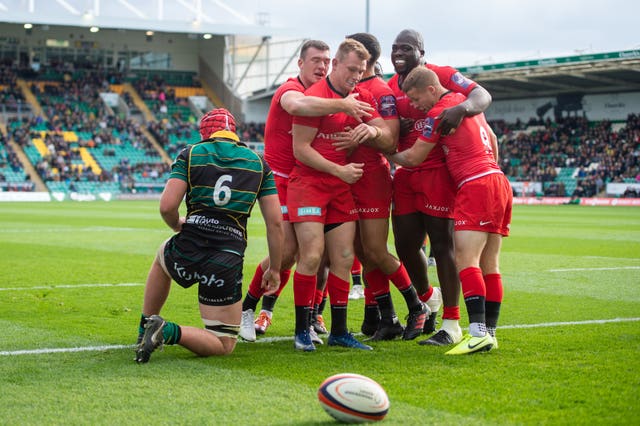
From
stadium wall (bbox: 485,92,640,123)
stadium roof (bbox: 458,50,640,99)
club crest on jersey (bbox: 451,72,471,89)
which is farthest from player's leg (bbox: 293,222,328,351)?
stadium wall (bbox: 485,92,640,123)

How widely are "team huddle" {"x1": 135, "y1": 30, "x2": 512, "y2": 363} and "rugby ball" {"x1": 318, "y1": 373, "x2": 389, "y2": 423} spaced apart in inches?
70.4

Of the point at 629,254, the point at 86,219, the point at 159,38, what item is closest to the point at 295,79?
the point at 629,254

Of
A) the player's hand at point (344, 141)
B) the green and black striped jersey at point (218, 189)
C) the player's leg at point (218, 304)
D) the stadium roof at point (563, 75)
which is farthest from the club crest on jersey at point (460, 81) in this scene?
the stadium roof at point (563, 75)

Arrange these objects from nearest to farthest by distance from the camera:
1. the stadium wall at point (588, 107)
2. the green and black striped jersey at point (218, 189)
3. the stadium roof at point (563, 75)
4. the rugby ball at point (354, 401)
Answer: the rugby ball at point (354, 401), the green and black striped jersey at point (218, 189), the stadium roof at point (563, 75), the stadium wall at point (588, 107)

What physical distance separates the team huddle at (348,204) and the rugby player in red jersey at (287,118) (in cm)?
1

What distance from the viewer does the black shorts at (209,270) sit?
20.4 feet

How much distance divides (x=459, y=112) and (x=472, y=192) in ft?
2.02

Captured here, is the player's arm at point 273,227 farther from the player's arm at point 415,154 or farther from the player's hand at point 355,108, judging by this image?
the player's arm at point 415,154

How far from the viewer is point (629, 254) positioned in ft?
51.6

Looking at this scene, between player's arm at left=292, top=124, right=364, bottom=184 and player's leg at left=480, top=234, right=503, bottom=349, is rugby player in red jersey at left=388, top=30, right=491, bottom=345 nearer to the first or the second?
player's leg at left=480, top=234, right=503, bottom=349

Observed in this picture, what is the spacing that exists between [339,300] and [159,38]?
6161 cm

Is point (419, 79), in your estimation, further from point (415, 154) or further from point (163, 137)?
point (163, 137)

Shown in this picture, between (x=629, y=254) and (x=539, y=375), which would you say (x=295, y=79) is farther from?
(x=629, y=254)

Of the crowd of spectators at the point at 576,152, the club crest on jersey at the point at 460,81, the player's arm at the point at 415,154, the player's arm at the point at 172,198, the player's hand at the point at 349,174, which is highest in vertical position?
the club crest on jersey at the point at 460,81
